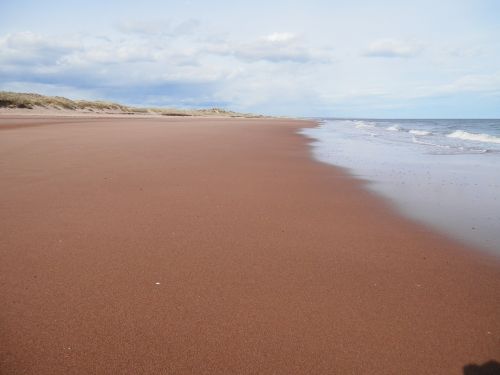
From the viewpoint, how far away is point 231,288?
10.6ft

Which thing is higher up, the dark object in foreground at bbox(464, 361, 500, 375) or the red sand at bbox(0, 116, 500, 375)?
the red sand at bbox(0, 116, 500, 375)

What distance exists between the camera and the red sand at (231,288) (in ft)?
7.87

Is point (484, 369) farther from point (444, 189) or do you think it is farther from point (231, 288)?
point (444, 189)

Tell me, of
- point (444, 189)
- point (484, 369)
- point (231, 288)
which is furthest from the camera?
point (444, 189)

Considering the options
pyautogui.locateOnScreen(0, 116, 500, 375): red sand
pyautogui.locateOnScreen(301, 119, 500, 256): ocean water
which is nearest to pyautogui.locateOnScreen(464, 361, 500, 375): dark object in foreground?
pyautogui.locateOnScreen(0, 116, 500, 375): red sand

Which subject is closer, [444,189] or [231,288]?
[231,288]

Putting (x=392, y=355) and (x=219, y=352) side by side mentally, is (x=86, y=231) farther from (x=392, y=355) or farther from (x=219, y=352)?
(x=392, y=355)

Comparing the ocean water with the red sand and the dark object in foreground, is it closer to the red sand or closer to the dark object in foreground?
the red sand

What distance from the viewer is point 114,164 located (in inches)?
350

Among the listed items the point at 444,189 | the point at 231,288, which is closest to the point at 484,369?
the point at 231,288

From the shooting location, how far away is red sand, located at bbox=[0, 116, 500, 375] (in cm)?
240

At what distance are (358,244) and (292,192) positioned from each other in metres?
2.56

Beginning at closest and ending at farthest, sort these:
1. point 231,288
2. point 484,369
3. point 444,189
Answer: point 484,369, point 231,288, point 444,189

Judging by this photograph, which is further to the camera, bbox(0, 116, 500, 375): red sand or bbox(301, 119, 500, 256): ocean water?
bbox(301, 119, 500, 256): ocean water
